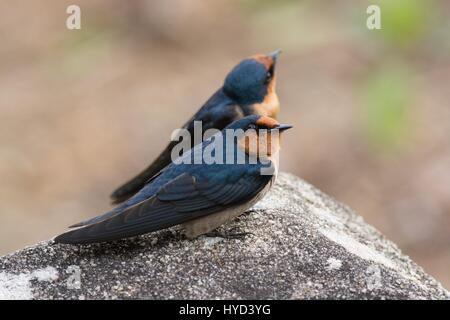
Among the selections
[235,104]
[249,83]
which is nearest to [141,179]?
[235,104]

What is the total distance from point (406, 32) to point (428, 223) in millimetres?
2289

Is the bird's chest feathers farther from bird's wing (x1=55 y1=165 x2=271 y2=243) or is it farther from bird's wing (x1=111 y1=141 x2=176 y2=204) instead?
bird's wing (x1=55 y1=165 x2=271 y2=243)

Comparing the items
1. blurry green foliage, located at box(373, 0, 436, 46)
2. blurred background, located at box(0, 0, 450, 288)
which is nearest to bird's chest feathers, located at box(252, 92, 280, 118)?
blurred background, located at box(0, 0, 450, 288)

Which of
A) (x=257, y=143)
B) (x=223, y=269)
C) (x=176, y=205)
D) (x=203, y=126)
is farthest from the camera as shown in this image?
(x=203, y=126)

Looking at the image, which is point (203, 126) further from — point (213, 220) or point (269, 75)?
point (213, 220)

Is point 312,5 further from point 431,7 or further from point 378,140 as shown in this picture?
point 378,140

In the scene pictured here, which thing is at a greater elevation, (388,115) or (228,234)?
(228,234)

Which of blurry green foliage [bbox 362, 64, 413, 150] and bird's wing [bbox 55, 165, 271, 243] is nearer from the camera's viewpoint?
bird's wing [bbox 55, 165, 271, 243]

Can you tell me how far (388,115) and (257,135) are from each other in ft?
13.3

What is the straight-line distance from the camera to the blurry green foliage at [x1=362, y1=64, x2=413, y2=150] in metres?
7.43

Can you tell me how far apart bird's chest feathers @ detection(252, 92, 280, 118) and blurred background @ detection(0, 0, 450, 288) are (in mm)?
2329

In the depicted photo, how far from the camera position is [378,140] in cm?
749

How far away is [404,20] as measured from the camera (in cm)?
814

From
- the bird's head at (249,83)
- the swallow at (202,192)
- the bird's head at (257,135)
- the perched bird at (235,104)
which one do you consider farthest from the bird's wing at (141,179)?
the bird's head at (257,135)
